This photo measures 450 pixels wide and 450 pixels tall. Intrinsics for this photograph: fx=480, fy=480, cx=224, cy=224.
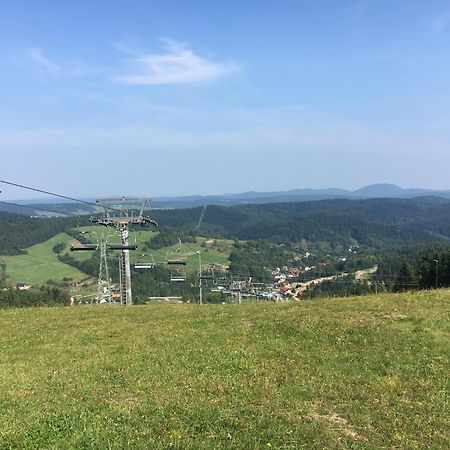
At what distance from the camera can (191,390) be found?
39.3 ft

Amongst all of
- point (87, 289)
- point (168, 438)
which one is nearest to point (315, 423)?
point (168, 438)

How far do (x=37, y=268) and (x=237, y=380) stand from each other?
10289 centimetres

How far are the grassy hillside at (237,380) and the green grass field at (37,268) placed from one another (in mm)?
83519

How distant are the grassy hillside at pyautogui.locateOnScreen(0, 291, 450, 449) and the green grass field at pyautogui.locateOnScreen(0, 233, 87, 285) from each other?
83519 millimetres

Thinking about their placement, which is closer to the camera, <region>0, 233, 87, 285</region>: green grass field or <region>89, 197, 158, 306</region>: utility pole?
<region>89, 197, 158, 306</region>: utility pole

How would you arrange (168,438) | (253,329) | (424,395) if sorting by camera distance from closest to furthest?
(168,438) → (424,395) → (253,329)

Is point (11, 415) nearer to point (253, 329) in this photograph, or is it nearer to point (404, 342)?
point (253, 329)

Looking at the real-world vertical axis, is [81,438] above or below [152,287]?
above

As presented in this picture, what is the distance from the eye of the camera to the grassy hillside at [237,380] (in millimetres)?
9578

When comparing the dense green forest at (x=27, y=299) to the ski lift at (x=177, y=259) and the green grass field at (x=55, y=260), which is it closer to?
the ski lift at (x=177, y=259)

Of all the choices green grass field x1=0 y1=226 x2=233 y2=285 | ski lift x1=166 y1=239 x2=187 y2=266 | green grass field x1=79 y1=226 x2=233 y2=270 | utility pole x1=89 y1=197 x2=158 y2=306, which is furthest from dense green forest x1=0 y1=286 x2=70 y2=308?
green grass field x1=79 y1=226 x2=233 y2=270

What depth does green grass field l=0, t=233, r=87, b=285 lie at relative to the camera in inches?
3898

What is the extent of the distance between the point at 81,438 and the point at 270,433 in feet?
12.2

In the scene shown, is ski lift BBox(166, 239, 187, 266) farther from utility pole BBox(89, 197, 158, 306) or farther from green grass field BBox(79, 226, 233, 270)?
green grass field BBox(79, 226, 233, 270)
